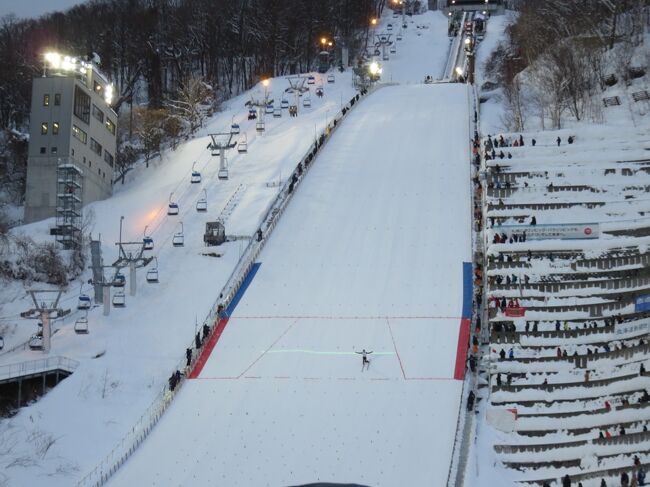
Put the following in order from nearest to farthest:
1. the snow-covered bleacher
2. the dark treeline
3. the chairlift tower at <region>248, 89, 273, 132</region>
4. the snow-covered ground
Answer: the snow-covered bleacher → the snow-covered ground → the chairlift tower at <region>248, 89, 273, 132</region> → the dark treeline

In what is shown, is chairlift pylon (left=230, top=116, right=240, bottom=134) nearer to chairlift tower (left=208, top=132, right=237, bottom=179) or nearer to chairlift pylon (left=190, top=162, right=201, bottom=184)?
chairlift tower (left=208, top=132, right=237, bottom=179)

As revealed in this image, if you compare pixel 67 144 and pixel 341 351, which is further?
pixel 67 144

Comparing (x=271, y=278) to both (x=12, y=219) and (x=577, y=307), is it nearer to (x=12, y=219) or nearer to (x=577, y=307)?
(x=577, y=307)

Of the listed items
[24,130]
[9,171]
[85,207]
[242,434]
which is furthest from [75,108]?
[242,434]

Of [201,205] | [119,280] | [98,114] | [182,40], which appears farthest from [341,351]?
[182,40]

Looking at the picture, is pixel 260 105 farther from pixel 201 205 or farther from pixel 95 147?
pixel 201 205

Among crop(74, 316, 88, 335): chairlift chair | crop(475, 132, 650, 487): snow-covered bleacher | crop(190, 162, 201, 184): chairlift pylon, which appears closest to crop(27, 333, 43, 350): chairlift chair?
crop(74, 316, 88, 335): chairlift chair
